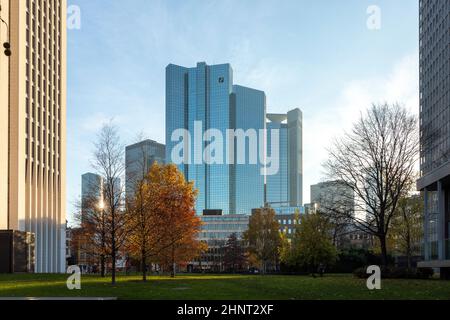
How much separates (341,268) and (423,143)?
34.5 metres

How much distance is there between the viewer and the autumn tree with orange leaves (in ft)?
127

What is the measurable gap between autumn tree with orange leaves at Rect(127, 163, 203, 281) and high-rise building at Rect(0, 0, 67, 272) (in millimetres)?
18383

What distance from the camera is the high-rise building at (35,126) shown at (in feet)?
193

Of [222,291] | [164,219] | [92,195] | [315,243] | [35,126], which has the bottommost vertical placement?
[315,243]

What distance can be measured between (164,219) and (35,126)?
31383 mm

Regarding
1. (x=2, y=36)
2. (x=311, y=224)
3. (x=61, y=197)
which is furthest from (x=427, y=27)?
(x=2, y=36)

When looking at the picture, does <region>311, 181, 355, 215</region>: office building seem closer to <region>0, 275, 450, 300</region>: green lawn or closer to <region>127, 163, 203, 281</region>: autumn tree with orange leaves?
<region>127, 163, 203, 281</region>: autumn tree with orange leaves

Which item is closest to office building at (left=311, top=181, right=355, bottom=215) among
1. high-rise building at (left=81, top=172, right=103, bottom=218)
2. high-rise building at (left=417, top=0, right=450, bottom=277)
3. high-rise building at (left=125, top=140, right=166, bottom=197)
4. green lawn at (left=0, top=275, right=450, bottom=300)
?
high-rise building at (left=125, top=140, right=166, bottom=197)

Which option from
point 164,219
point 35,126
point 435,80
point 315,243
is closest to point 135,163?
point 164,219

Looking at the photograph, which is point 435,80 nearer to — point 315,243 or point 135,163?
point 315,243

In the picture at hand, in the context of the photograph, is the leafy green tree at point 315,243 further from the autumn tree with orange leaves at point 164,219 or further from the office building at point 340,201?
the autumn tree with orange leaves at point 164,219

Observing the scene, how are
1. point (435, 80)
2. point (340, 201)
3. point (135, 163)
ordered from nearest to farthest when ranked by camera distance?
point (135, 163) → point (340, 201) → point (435, 80)

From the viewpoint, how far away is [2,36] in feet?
181

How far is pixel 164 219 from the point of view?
44469 millimetres
